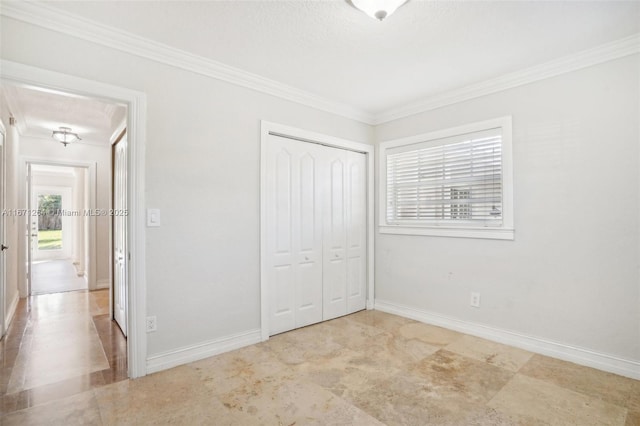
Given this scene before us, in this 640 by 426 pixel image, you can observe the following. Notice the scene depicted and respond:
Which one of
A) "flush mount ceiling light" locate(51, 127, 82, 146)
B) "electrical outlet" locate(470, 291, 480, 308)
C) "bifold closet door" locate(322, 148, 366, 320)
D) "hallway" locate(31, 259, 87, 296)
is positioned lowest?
"hallway" locate(31, 259, 87, 296)

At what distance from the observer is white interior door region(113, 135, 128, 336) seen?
3.42 meters

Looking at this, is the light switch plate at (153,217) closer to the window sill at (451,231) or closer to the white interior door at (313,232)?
the white interior door at (313,232)

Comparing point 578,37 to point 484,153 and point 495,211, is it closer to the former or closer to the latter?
point 484,153

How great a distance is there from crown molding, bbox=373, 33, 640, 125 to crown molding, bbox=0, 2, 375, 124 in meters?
1.12

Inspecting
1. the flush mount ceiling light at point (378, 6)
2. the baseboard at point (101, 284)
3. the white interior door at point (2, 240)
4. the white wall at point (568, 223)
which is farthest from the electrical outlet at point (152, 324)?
the baseboard at point (101, 284)

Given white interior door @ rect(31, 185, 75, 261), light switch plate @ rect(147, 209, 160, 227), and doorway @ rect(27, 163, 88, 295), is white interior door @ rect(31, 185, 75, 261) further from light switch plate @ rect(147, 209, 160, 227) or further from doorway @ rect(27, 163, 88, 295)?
light switch plate @ rect(147, 209, 160, 227)

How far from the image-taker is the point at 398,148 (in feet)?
13.2

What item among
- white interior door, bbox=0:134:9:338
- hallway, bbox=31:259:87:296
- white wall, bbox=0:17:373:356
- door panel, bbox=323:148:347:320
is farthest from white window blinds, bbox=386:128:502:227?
hallway, bbox=31:259:87:296

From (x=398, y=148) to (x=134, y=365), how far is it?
3.42 meters

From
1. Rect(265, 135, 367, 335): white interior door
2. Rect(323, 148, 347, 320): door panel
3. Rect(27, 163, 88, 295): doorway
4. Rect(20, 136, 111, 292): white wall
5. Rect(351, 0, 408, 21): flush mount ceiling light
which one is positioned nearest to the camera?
Rect(351, 0, 408, 21): flush mount ceiling light

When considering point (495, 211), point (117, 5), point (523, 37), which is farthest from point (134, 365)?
point (523, 37)

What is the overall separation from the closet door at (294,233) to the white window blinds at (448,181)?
1.00 metres

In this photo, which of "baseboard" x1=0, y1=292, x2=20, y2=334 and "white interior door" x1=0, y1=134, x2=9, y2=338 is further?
"baseboard" x1=0, y1=292, x2=20, y2=334

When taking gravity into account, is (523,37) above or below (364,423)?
above
